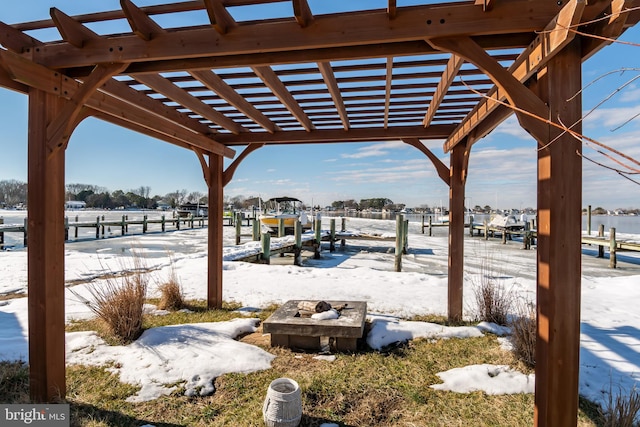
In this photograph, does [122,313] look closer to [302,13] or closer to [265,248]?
[302,13]

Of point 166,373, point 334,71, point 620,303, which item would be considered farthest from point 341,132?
point 620,303

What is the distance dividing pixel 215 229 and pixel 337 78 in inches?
133

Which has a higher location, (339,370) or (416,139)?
(416,139)

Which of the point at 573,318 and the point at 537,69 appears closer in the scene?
the point at 573,318

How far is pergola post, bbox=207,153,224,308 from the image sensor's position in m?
5.50

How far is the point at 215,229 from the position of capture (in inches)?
222

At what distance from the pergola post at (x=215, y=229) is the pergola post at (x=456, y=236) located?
360 cm

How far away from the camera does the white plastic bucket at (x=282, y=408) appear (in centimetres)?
239

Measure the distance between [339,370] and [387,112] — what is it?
2.99 meters

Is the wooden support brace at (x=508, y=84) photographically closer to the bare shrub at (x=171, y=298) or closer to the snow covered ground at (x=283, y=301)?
the snow covered ground at (x=283, y=301)

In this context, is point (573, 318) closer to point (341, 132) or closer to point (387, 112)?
point (387, 112)

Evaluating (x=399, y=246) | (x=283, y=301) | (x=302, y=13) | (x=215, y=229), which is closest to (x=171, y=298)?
(x=215, y=229)

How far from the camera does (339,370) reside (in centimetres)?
342

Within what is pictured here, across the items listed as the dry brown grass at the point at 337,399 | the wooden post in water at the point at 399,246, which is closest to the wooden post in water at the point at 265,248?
the wooden post in water at the point at 399,246
